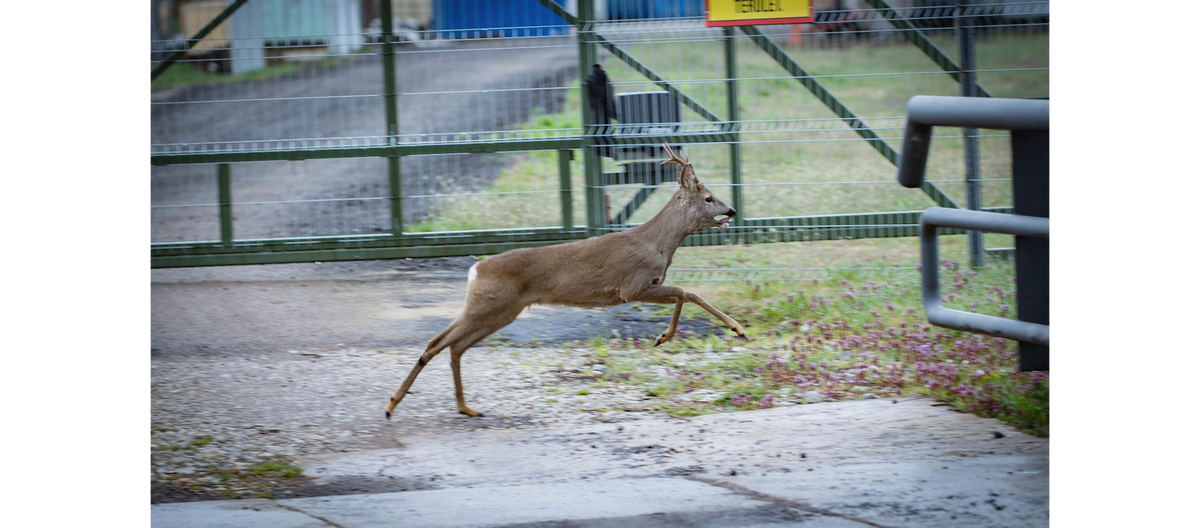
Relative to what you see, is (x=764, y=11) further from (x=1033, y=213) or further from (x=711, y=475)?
(x=1033, y=213)

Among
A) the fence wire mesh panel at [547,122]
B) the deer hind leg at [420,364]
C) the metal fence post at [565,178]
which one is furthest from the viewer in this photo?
the metal fence post at [565,178]

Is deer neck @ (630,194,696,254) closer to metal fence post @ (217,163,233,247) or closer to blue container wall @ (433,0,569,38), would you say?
blue container wall @ (433,0,569,38)

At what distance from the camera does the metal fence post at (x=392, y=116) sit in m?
9.88

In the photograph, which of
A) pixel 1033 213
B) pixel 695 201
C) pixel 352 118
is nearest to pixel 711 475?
pixel 1033 213

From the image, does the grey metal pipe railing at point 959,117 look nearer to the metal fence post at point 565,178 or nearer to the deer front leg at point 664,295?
the deer front leg at point 664,295

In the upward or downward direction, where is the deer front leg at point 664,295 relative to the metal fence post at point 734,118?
downward

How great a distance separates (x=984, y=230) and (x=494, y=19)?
7.13m

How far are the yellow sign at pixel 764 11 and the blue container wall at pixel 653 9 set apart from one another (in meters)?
0.44

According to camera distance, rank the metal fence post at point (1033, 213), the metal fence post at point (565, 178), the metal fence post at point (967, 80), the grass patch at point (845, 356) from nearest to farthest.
→ the metal fence post at point (1033, 213) → the grass patch at point (845, 356) → the metal fence post at point (967, 80) → the metal fence post at point (565, 178)

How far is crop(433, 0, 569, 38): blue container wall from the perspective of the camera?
964cm

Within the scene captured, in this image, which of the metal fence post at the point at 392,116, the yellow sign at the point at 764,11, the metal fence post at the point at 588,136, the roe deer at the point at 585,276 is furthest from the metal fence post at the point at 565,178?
the roe deer at the point at 585,276

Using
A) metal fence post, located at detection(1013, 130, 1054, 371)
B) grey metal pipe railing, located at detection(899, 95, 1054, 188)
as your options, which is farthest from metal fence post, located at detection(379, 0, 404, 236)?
metal fence post, located at detection(1013, 130, 1054, 371)
